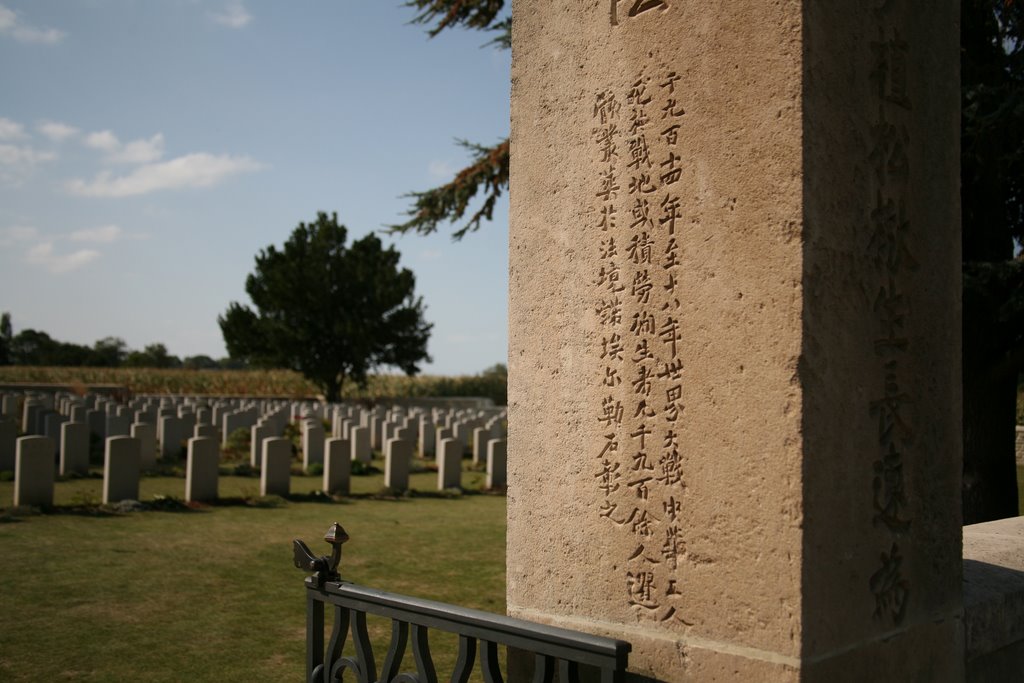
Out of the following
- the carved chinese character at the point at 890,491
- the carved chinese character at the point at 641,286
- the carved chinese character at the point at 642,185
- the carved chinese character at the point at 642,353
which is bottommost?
the carved chinese character at the point at 890,491

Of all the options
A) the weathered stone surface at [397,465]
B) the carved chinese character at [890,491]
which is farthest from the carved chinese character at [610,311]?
the weathered stone surface at [397,465]

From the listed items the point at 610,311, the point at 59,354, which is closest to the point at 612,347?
the point at 610,311

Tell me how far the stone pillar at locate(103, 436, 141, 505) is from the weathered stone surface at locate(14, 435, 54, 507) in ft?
1.96

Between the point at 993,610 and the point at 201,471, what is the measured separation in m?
9.20

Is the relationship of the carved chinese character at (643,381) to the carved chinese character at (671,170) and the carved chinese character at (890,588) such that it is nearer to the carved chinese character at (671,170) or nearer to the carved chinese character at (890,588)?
the carved chinese character at (671,170)

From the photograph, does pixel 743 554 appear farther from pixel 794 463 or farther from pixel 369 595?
pixel 369 595

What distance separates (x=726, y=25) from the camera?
7.21ft

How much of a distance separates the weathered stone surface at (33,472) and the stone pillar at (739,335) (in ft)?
27.3

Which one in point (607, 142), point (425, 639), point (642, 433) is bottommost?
point (425, 639)

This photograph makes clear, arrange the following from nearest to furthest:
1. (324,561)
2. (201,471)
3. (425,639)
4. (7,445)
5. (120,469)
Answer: (425,639) → (324,561) → (120,469) → (201,471) → (7,445)

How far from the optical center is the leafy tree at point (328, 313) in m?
33.8

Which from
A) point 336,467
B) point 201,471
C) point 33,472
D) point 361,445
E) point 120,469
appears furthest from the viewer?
point 361,445

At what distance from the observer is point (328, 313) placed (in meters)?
34.2

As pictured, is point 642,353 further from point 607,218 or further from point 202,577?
point 202,577
